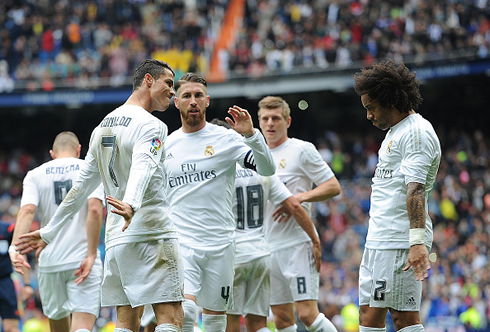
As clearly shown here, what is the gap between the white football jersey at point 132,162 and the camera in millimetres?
4715

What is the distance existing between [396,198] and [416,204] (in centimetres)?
35

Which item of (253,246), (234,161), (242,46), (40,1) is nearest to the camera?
(234,161)

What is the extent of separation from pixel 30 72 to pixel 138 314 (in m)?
20.6

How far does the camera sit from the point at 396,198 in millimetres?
5320

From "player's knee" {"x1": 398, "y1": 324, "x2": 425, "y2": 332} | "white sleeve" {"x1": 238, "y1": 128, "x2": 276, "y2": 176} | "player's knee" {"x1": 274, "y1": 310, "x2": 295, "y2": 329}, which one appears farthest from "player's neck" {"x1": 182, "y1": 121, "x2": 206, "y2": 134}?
"player's knee" {"x1": 398, "y1": 324, "x2": 425, "y2": 332}

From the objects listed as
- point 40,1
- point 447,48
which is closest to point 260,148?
point 447,48

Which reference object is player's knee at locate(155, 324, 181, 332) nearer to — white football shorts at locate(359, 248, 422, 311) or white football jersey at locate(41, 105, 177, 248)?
white football jersey at locate(41, 105, 177, 248)

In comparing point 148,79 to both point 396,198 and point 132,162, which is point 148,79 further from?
point 396,198

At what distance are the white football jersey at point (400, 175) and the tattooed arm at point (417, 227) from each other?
0.08m

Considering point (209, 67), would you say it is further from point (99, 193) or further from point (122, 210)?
point (122, 210)

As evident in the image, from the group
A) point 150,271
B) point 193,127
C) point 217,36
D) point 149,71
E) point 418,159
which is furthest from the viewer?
point 217,36

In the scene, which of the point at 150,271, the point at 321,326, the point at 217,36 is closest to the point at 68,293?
the point at 150,271

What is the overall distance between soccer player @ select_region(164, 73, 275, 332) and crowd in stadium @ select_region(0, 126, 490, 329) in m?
8.95

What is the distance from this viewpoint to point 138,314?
5156mm
